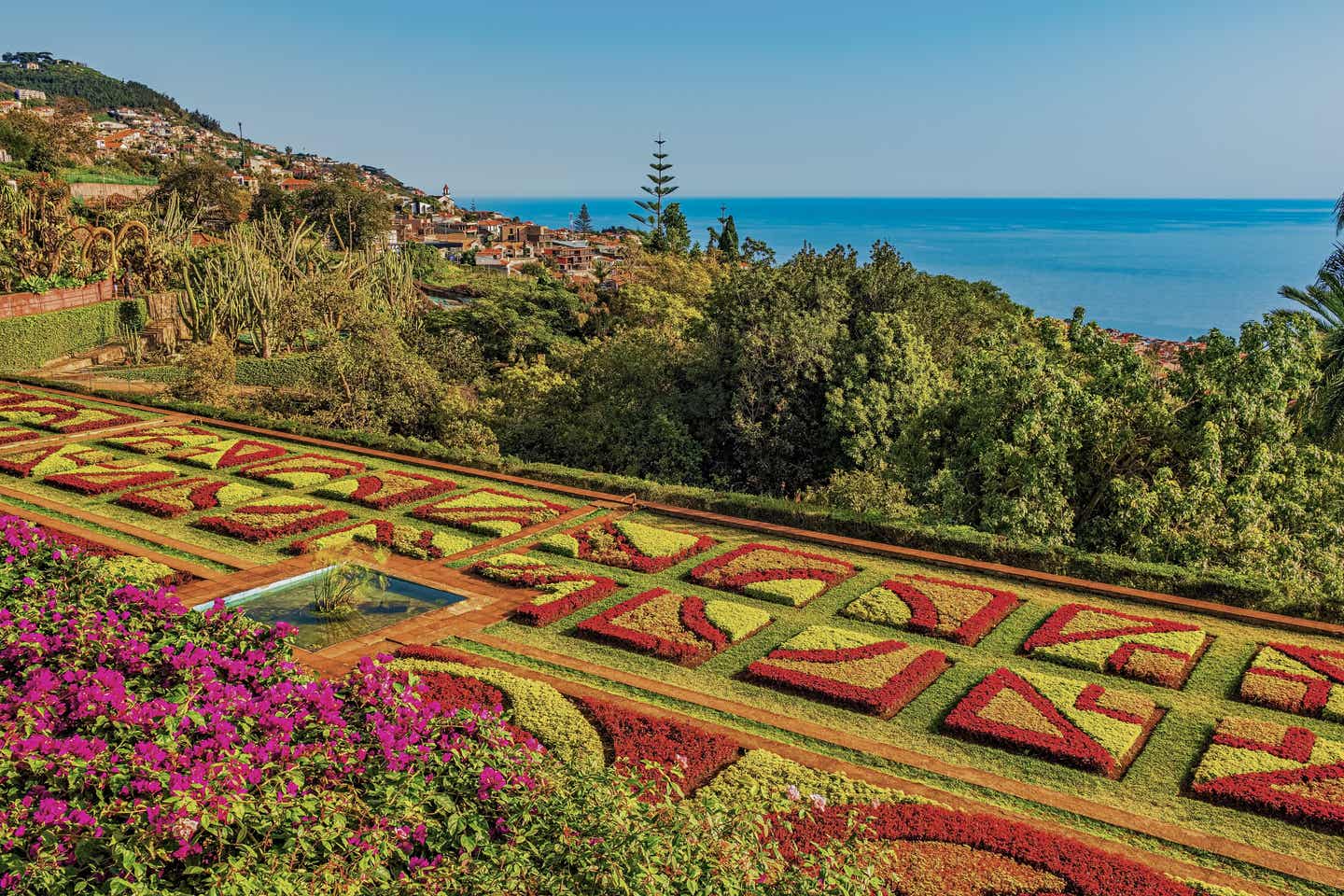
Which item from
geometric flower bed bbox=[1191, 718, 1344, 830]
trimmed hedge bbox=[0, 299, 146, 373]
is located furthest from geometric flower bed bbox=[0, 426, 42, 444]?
geometric flower bed bbox=[1191, 718, 1344, 830]

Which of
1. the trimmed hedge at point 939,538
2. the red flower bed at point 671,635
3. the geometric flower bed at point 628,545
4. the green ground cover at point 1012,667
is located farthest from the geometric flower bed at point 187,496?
the red flower bed at point 671,635

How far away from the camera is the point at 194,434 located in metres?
21.7

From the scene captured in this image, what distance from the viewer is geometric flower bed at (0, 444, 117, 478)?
61.6ft

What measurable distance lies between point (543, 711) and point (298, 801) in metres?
4.29

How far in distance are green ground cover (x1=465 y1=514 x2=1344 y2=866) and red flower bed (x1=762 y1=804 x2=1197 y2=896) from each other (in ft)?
3.89

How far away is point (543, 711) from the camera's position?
10094 mm

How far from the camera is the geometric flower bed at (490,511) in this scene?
636 inches

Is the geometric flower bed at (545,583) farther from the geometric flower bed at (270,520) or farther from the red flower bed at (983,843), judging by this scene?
the red flower bed at (983,843)

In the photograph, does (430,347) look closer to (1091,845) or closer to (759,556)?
(759,556)

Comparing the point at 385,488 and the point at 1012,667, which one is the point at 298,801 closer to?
the point at 1012,667

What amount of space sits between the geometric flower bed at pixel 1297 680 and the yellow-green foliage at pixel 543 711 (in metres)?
7.20

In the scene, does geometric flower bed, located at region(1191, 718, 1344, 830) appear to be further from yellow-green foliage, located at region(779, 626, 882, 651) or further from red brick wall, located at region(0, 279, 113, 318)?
red brick wall, located at region(0, 279, 113, 318)

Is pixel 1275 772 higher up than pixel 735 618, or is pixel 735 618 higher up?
pixel 735 618

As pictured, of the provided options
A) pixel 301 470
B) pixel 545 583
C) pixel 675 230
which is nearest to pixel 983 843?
pixel 545 583
